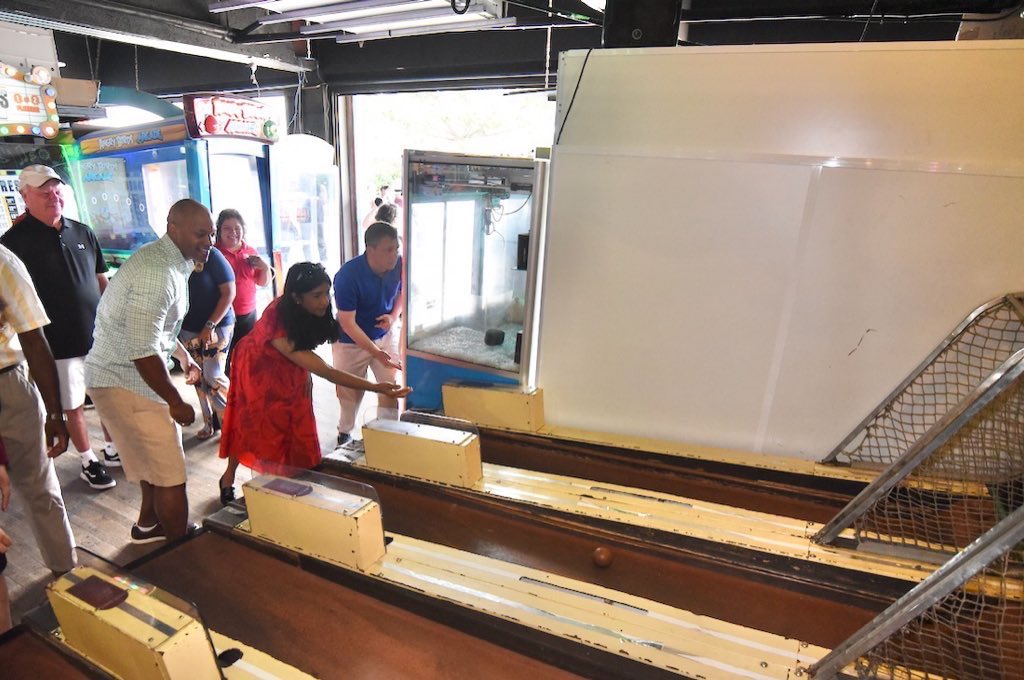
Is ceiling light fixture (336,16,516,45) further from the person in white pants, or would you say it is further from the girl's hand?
the girl's hand

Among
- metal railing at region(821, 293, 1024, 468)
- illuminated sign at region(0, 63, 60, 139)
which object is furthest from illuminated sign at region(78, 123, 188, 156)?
metal railing at region(821, 293, 1024, 468)

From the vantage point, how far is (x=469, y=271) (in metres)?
3.88

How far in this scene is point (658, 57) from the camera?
2.58m

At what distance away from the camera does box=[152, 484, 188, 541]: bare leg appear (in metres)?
2.72

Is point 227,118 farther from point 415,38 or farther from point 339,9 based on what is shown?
point 415,38

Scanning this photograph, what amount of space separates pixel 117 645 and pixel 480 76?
5.01 metres

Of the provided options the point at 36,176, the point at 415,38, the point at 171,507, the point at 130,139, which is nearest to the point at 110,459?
the point at 171,507

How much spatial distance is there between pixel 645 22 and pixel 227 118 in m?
3.99

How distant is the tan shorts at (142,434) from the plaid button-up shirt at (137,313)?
50mm

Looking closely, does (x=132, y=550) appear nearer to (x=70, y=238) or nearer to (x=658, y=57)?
(x=70, y=238)

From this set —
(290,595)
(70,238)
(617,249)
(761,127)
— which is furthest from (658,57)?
(70,238)

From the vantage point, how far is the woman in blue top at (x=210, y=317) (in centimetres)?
376

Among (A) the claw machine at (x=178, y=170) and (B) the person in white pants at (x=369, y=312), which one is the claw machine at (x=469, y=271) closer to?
(B) the person in white pants at (x=369, y=312)

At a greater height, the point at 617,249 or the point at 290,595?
the point at 617,249
